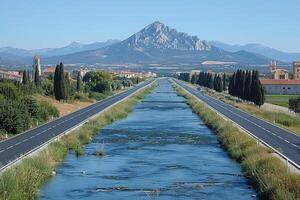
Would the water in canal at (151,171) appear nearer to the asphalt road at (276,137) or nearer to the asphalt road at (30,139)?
the asphalt road at (30,139)

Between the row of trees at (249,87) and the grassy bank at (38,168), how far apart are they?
127 feet

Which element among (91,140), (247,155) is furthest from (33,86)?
(247,155)

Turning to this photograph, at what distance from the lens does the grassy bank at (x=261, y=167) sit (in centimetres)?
2466

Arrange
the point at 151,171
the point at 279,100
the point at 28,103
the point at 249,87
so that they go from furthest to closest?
the point at 279,100 < the point at 249,87 < the point at 28,103 < the point at 151,171

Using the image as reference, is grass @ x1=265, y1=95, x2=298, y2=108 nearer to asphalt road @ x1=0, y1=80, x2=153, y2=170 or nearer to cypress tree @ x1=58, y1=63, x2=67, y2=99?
cypress tree @ x1=58, y1=63, x2=67, y2=99

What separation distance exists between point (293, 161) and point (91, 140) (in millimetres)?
20114

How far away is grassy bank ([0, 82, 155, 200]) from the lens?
78.2 ft

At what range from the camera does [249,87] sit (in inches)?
3711

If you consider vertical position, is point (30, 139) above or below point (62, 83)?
below

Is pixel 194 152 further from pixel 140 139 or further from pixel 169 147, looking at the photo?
pixel 140 139

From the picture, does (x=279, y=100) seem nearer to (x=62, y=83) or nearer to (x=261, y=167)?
(x=62, y=83)

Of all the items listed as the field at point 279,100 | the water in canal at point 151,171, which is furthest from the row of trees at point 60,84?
the field at point 279,100

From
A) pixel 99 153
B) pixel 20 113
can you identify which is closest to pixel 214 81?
pixel 20 113

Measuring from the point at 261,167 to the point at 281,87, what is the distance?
370 ft
